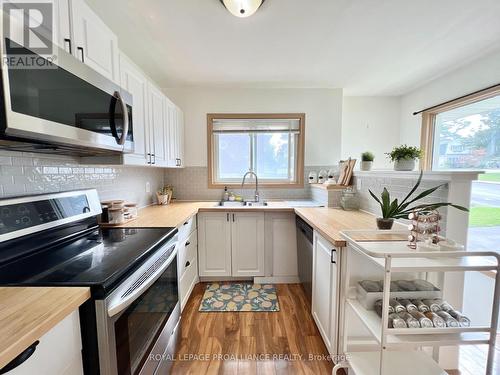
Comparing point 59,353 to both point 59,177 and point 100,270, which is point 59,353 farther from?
point 59,177

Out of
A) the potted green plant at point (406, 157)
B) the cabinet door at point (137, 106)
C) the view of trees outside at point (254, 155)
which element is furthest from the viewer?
the view of trees outside at point (254, 155)

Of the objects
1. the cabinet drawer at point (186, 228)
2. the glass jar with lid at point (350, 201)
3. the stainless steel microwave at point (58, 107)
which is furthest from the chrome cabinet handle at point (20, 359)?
the glass jar with lid at point (350, 201)

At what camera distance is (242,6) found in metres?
1.45

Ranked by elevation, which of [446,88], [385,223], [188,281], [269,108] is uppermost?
[446,88]

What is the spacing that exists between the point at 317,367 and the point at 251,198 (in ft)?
6.48

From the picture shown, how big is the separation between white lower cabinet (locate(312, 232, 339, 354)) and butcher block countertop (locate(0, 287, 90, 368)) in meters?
1.31

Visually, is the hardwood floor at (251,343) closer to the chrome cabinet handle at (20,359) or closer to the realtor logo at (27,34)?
the chrome cabinet handle at (20,359)

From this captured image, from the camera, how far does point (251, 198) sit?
309 cm

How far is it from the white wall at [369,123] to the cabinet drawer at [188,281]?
8.83ft

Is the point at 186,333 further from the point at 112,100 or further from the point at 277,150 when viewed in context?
the point at 277,150

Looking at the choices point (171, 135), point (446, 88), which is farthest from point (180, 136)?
point (446, 88)

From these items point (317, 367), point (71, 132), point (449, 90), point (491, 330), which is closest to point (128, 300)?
point (71, 132)

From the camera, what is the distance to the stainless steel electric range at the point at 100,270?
780mm

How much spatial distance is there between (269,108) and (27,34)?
2.57m
